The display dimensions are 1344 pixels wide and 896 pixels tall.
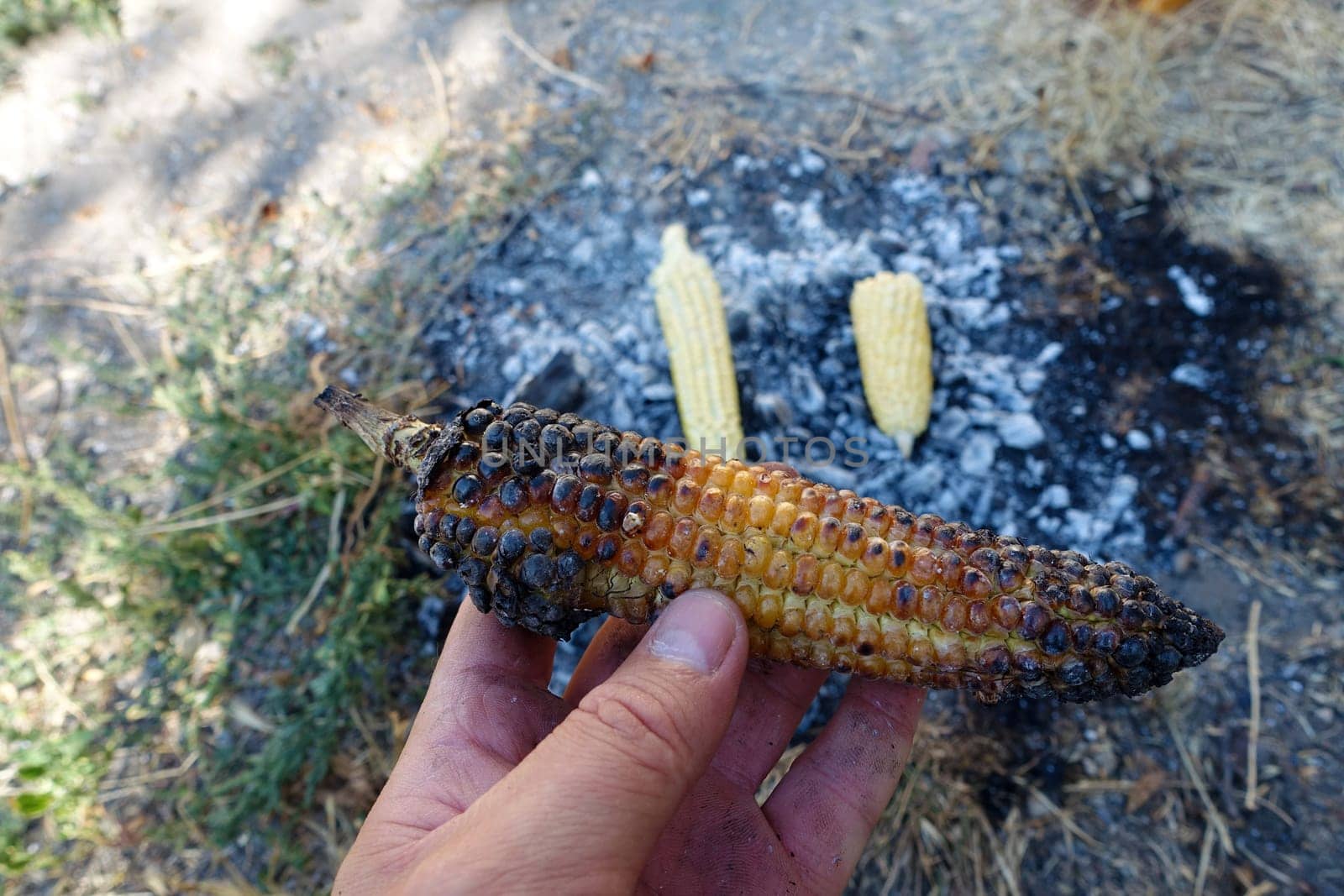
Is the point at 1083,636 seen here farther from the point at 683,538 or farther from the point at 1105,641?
the point at 683,538

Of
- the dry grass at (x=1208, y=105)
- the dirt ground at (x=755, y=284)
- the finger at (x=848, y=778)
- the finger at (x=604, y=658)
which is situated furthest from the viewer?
the dry grass at (x=1208, y=105)

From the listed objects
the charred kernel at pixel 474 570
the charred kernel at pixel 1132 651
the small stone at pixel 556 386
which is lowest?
the small stone at pixel 556 386

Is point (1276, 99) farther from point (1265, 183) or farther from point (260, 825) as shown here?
point (260, 825)

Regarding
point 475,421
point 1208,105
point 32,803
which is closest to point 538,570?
point 475,421

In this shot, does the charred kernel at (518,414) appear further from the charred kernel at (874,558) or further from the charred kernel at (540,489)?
the charred kernel at (874,558)

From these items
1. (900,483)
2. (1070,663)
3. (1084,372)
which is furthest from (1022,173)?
(1070,663)

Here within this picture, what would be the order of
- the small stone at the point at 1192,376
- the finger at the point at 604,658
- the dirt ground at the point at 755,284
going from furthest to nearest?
the small stone at the point at 1192,376 < the dirt ground at the point at 755,284 < the finger at the point at 604,658

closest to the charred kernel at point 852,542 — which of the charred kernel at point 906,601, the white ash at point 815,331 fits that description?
the charred kernel at point 906,601
